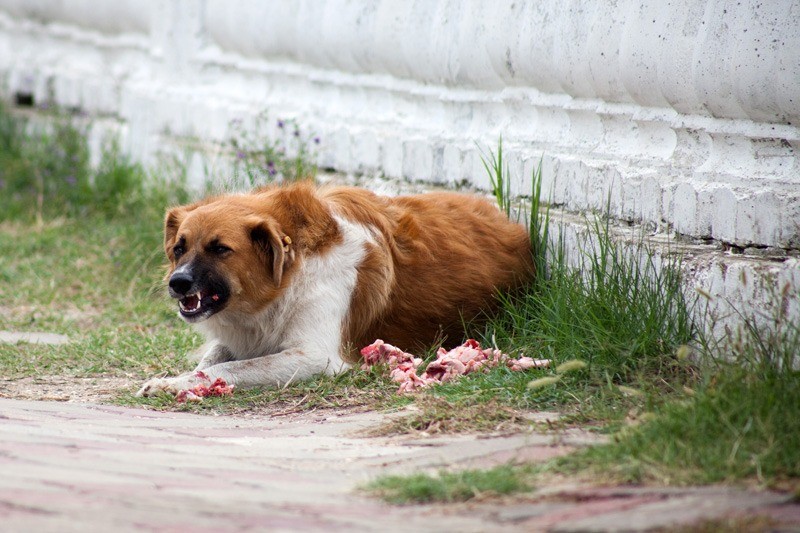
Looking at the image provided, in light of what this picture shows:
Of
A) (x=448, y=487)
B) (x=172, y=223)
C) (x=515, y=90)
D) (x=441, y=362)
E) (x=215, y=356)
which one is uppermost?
(x=515, y=90)

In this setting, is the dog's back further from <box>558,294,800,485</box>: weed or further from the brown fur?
<box>558,294,800,485</box>: weed

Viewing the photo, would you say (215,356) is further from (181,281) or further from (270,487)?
(270,487)

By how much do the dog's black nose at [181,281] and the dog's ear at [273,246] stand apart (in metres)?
0.36

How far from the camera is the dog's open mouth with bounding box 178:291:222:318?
511cm

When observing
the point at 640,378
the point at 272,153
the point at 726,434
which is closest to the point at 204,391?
the point at 640,378

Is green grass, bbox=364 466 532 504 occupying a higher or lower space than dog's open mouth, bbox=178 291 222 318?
lower

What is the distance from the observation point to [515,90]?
6.18 m

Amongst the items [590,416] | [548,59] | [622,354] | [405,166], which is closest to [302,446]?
[590,416]

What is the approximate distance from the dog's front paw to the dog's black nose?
0.40 m

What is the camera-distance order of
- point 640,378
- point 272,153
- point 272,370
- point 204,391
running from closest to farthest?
point 640,378 → point 204,391 → point 272,370 → point 272,153

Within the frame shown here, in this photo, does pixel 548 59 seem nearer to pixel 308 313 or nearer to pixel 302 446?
pixel 308 313

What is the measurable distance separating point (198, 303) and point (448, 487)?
2246mm

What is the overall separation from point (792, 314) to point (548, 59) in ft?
7.13

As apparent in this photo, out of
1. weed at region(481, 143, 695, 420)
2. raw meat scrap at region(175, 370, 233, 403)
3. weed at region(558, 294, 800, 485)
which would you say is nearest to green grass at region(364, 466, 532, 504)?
weed at region(558, 294, 800, 485)
